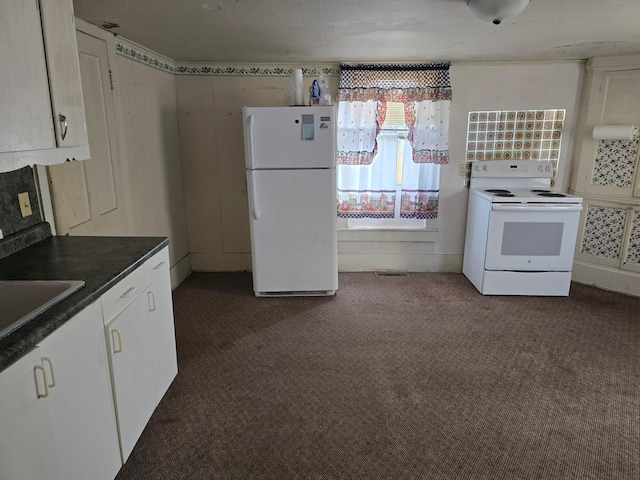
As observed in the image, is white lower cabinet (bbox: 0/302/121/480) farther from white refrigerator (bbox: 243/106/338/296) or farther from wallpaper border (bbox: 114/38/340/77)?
wallpaper border (bbox: 114/38/340/77)

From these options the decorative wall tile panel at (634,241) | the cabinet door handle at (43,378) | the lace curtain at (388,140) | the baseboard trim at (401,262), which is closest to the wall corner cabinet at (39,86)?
the cabinet door handle at (43,378)

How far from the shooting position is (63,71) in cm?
175

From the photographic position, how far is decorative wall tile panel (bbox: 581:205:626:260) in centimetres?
381

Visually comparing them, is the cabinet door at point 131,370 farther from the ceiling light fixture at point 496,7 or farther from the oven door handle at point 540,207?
the oven door handle at point 540,207

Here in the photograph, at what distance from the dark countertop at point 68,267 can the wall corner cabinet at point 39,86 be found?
426 millimetres

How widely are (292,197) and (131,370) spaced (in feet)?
6.54

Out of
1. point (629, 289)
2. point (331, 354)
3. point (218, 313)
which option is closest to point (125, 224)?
point (218, 313)

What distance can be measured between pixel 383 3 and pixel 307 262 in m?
2.09

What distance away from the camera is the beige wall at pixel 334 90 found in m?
3.96

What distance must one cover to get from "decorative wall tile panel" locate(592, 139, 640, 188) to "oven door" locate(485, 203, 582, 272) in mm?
570

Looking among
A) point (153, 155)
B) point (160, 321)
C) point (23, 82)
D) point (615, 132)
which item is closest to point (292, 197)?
point (153, 155)

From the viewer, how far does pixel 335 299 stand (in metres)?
3.72

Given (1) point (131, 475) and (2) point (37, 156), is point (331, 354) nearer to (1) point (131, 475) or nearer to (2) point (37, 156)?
(1) point (131, 475)

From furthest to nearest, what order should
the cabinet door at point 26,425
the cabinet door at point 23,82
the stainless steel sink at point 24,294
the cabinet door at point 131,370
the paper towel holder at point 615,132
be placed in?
the paper towel holder at point 615,132, the cabinet door at point 131,370, the stainless steel sink at point 24,294, the cabinet door at point 23,82, the cabinet door at point 26,425
